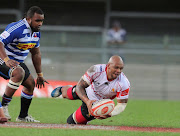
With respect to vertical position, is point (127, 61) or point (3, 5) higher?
point (3, 5)

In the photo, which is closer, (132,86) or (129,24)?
(132,86)

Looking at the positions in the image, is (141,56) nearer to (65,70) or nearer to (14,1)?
(65,70)

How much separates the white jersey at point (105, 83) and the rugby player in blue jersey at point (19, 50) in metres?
1.25

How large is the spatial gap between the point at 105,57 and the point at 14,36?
10216mm

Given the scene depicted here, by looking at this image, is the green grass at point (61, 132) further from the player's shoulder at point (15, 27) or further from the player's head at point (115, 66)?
the player's shoulder at point (15, 27)

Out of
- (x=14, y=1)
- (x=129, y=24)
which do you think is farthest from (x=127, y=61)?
(x=14, y=1)

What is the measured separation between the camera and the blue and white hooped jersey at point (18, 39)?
7958 millimetres

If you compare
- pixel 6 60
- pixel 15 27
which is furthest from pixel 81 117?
pixel 15 27

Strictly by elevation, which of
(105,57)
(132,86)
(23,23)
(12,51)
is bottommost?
(132,86)

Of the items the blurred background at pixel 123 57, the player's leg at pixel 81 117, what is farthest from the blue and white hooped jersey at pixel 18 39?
the blurred background at pixel 123 57

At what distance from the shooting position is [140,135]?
22.5 feet

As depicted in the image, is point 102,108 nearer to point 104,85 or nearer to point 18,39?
point 104,85

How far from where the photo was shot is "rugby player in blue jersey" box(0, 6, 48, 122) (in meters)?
7.88

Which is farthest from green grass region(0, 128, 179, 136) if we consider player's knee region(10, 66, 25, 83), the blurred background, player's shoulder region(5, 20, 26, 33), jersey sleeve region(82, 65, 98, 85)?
the blurred background
